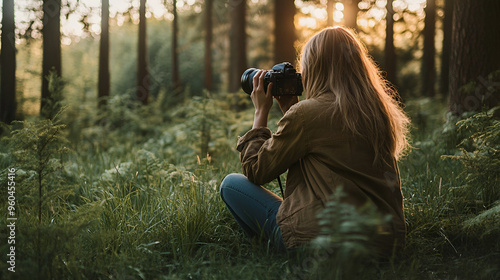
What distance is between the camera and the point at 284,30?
9586 mm

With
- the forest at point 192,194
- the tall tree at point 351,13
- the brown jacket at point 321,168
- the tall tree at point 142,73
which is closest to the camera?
the brown jacket at point 321,168

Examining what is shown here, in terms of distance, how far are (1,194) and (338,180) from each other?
9.73 feet

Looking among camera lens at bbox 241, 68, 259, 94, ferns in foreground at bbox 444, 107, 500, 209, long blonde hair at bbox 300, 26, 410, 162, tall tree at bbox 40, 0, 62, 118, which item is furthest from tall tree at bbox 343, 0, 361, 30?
long blonde hair at bbox 300, 26, 410, 162

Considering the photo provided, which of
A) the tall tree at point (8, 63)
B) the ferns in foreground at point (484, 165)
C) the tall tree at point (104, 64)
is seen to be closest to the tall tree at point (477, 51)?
the ferns in foreground at point (484, 165)

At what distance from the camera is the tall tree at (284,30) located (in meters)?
9.54

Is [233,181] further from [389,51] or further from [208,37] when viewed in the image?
[208,37]

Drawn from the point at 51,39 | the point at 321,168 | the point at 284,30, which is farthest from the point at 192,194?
the point at 284,30

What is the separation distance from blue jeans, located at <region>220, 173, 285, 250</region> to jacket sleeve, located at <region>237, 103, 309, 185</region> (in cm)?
22

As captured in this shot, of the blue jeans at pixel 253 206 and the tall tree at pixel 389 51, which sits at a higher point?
the tall tree at pixel 389 51

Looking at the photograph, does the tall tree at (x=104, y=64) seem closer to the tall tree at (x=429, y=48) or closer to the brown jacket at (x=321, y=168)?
the brown jacket at (x=321, y=168)

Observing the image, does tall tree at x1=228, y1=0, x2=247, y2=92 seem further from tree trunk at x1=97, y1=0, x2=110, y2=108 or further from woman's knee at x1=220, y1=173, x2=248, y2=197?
woman's knee at x1=220, y1=173, x2=248, y2=197

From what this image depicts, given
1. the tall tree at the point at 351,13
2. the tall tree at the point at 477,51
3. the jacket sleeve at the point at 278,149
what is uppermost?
the tall tree at the point at 351,13

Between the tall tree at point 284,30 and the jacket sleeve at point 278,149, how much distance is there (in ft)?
23.8

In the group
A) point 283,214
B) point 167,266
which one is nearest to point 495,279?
point 283,214
